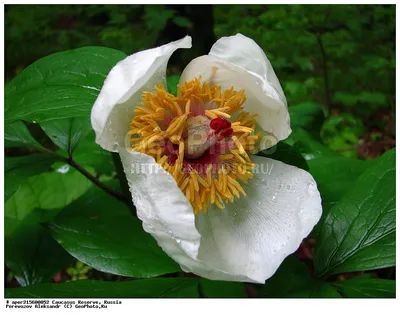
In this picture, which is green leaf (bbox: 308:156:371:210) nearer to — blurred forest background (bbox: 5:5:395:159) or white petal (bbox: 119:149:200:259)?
white petal (bbox: 119:149:200:259)

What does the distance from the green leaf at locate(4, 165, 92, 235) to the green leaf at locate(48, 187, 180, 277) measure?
18cm

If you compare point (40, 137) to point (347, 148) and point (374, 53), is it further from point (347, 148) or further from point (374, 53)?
point (374, 53)

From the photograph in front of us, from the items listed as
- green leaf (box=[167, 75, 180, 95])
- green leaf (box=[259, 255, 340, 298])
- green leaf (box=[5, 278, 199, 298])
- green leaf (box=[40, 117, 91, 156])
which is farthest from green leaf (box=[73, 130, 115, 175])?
green leaf (box=[259, 255, 340, 298])

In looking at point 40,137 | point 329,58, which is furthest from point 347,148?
point 40,137

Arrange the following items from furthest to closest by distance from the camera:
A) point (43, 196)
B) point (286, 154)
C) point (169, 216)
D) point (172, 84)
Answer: point (43, 196)
point (172, 84)
point (286, 154)
point (169, 216)

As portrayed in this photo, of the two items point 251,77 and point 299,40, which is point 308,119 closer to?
point 251,77

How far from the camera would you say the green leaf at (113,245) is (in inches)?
28.9

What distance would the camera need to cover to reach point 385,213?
748 millimetres

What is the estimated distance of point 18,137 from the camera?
0.91 m

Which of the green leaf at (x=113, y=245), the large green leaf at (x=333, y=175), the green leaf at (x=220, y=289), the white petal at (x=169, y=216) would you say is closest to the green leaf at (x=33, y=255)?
the green leaf at (x=113, y=245)

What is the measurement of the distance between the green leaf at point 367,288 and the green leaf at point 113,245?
0.26 metres

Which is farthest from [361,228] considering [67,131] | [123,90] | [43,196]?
[43,196]

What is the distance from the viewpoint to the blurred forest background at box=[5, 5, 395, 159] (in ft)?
7.51

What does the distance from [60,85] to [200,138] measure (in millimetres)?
238
